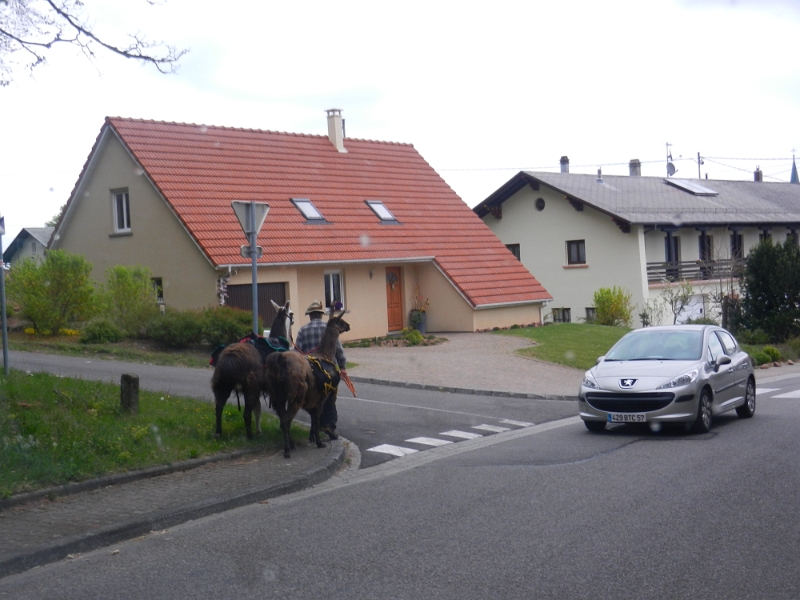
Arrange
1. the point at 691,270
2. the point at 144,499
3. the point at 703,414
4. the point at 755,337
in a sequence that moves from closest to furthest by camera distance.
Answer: the point at 144,499, the point at 703,414, the point at 755,337, the point at 691,270

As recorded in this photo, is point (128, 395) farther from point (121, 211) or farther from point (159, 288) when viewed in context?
point (121, 211)

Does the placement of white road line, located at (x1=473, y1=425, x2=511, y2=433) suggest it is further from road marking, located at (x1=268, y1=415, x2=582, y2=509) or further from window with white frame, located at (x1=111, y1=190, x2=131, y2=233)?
window with white frame, located at (x1=111, y1=190, x2=131, y2=233)

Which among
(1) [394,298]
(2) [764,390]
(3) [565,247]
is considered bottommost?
(2) [764,390]

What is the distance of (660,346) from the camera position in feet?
44.6

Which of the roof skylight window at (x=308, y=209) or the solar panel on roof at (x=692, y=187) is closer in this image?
the roof skylight window at (x=308, y=209)

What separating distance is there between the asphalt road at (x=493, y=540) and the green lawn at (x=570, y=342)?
35.8 ft

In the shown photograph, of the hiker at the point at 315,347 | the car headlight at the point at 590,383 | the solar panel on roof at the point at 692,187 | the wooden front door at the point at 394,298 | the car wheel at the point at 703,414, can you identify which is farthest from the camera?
the solar panel on roof at the point at 692,187

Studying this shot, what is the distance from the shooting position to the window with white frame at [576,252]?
40250 mm

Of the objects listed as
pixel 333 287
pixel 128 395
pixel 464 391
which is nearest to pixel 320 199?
pixel 333 287

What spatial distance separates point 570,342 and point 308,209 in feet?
28.8

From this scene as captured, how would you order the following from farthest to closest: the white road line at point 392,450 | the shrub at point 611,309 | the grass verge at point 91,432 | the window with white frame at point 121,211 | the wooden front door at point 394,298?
1. the shrub at point 611,309
2. the wooden front door at point 394,298
3. the window with white frame at point 121,211
4. the white road line at point 392,450
5. the grass verge at point 91,432

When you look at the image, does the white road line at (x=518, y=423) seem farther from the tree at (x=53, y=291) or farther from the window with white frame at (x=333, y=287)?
the window with white frame at (x=333, y=287)

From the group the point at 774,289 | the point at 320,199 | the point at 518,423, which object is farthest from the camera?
the point at 774,289

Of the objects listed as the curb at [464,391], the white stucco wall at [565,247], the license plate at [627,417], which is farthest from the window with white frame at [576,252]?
the license plate at [627,417]
